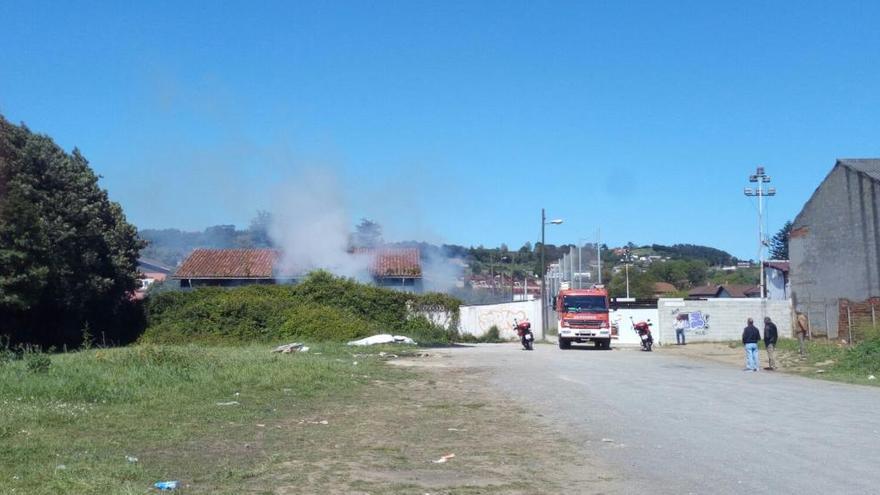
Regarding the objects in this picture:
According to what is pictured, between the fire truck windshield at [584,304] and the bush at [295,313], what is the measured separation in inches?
289

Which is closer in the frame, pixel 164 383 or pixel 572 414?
pixel 572 414

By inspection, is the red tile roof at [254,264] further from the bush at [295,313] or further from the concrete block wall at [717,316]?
the concrete block wall at [717,316]

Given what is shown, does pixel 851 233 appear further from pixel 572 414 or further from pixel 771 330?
pixel 572 414

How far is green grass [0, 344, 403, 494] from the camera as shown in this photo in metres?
9.03

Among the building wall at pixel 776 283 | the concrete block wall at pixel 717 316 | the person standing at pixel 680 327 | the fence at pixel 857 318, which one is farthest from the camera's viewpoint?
the building wall at pixel 776 283

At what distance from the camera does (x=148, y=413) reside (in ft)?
45.6

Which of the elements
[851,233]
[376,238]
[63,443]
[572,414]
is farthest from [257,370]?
[376,238]

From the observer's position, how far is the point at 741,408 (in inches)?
637

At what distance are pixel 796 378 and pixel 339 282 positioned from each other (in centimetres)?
2807

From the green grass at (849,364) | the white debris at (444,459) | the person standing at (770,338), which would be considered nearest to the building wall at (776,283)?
the green grass at (849,364)

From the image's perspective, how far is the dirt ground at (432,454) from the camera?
9047 mm

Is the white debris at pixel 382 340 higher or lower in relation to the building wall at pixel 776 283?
lower

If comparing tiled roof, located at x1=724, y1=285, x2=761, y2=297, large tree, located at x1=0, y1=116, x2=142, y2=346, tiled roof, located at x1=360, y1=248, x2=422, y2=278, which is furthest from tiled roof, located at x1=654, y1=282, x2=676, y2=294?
large tree, located at x1=0, y1=116, x2=142, y2=346

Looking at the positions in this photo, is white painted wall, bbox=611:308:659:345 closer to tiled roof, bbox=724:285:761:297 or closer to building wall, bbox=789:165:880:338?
building wall, bbox=789:165:880:338
